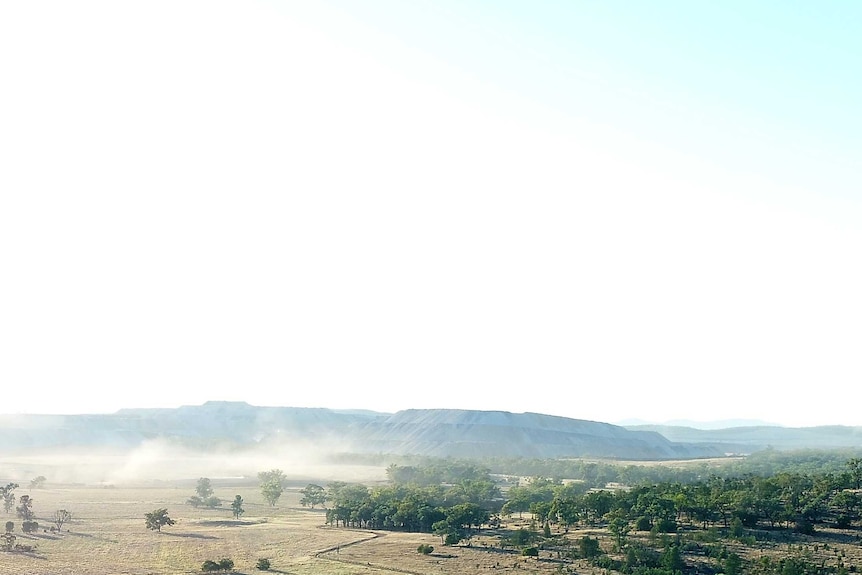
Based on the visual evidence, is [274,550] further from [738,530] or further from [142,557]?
[738,530]

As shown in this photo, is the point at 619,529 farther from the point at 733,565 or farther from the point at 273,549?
the point at 273,549

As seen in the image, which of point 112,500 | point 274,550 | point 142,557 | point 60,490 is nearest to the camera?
point 142,557

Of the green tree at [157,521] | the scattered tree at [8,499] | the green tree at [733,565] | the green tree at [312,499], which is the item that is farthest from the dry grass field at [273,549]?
the green tree at [312,499]

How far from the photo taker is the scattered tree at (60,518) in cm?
11860

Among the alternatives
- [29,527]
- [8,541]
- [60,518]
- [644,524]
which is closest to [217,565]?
[8,541]

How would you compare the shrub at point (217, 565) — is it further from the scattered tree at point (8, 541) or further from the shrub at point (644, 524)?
the shrub at point (644, 524)

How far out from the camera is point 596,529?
359ft

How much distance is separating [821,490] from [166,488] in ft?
500

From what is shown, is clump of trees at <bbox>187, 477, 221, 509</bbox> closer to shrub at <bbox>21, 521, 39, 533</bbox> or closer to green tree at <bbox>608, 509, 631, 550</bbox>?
shrub at <bbox>21, 521, 39, 533</bbox>

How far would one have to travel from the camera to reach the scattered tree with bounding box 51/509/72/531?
389ft

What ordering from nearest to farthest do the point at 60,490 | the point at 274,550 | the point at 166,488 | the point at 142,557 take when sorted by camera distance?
the point at 142,557, the point at 274,550, the point at 60,490, the point at 166,488

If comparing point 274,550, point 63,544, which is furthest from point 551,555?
point 63,544

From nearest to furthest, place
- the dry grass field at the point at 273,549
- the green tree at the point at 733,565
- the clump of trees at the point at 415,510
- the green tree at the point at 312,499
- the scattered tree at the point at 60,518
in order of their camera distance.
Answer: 1. the green tree at the point at 733,565
2. the dry grass field at the point at 273,549
3. the clump of trees at the point at 415,510
4. the scattered tree at the point at 60,518
5. the green tree at the point at 312,499

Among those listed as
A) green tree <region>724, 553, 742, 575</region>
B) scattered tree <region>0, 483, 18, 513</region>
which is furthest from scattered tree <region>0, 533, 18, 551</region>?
green tree <region>724, 553, 742, 575</region>
